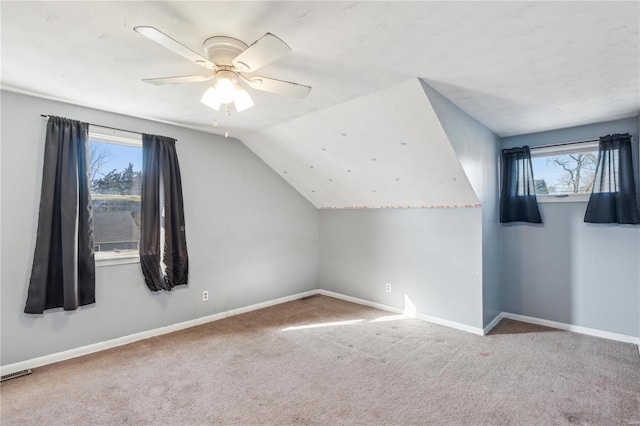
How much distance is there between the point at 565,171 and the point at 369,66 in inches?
112

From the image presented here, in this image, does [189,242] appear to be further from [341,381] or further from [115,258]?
A: [341,381]

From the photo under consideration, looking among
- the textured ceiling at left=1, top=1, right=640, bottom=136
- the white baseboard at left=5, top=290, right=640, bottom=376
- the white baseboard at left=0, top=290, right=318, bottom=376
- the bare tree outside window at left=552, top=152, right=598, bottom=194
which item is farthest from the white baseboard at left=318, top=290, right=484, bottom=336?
the textured ceiling at left=1, top=1, right=640, bottom=136

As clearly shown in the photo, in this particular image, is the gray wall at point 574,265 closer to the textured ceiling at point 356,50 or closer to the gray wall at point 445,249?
the gray wall at point 445,249

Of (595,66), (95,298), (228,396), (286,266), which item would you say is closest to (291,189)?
(286,266)

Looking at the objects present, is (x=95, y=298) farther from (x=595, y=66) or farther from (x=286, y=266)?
(x=595, y=66)

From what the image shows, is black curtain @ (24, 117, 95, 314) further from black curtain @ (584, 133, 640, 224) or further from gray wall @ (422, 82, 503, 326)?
black curtain @ (584, 133, 640, 224)

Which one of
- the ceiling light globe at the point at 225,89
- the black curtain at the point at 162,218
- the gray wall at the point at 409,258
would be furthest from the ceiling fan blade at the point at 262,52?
the gray wall at the point at 409,258

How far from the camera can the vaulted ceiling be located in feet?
5.37

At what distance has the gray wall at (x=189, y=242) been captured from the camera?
2688 millimetres

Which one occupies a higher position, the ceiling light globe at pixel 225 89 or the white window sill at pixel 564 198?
the ceiling light globe at pixel 225 89

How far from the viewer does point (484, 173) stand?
3.62 metres

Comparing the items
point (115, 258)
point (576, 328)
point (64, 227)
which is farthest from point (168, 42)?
point (576, 328)

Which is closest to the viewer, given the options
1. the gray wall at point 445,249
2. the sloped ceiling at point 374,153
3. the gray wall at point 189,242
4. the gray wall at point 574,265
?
the gray wall at point 189,242

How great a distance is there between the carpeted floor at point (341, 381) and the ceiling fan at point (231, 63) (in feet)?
6.81
